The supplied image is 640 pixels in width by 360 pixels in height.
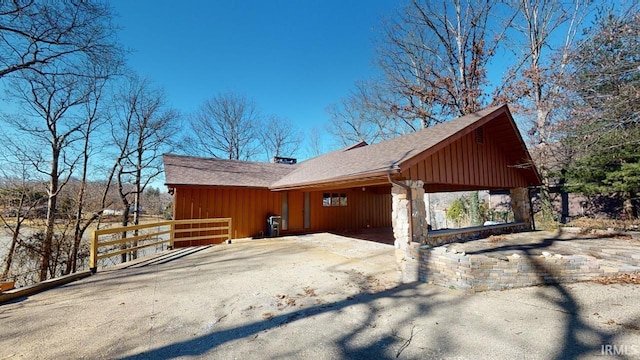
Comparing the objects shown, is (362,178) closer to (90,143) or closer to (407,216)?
(407,216)

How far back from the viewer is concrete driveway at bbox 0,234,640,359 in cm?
269

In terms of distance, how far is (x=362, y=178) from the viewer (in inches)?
256

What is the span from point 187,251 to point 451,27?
1797 centimetres

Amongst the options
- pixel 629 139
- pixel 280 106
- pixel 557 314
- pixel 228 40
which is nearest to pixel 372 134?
pixel 280 106

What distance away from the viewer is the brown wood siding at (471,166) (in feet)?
Result: 21.8

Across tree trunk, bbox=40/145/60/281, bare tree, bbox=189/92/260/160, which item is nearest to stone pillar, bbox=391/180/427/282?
tree trunk, bbox=40/145/60/281

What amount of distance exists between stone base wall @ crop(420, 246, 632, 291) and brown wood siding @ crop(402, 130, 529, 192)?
231 centimetres

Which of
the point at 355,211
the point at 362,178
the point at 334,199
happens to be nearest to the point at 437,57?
the point at 355,211

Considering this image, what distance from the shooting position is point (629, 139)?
7281 mm

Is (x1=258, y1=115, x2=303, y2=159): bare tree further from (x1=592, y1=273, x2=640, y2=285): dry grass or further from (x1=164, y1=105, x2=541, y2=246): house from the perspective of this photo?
(x1=592, y1=273, x2=640, y2=285): dry grass

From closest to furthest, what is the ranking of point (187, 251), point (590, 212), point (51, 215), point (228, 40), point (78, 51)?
point (78, 51) < point (187, 251) < point (51, 215) < point (228, 40) < point (590, 212)

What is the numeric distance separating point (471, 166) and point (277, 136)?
21.0 meters

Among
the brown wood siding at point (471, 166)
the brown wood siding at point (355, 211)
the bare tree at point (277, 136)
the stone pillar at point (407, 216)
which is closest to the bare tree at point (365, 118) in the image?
the bare tree at point (277, 136)

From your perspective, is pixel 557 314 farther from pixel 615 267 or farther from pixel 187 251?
pixel 187 251
